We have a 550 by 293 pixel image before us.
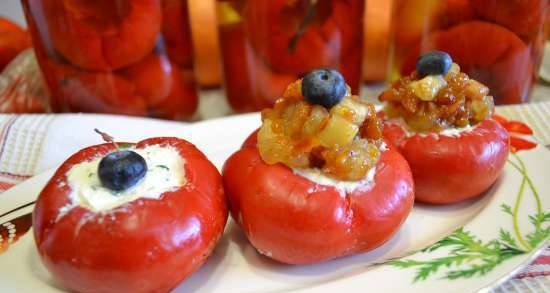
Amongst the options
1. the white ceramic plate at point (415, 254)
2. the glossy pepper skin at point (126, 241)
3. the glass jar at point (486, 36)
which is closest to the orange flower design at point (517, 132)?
the white ceramic plate at point (415, 254)

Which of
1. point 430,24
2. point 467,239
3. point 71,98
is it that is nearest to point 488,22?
point 430,24

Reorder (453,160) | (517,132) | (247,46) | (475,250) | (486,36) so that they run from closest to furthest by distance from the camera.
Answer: (475,250), (453,160), (517,132), (486,36), (247,46)

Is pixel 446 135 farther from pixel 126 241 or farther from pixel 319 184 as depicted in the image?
pixel 126 241

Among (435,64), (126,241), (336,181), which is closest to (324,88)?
(336,181)

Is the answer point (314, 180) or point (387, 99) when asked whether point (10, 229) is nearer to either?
point (314, 180)

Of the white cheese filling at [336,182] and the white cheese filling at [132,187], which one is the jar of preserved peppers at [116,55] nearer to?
the white cheese filling at [132,187]

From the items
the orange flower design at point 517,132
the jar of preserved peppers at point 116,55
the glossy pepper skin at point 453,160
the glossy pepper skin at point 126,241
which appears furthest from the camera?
the jar of preserved peppers at point 116,55

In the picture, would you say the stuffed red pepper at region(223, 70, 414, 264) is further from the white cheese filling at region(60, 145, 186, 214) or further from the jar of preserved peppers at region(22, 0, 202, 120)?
the jar of preserved peppers at region(22, 0, 202, 120)
